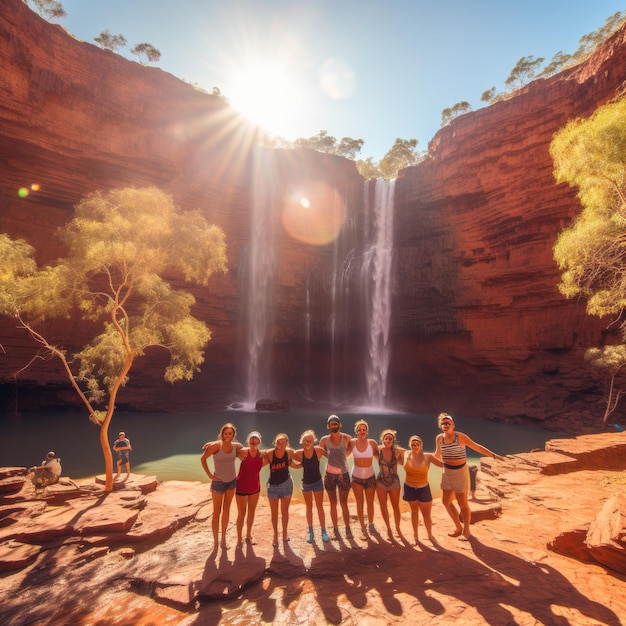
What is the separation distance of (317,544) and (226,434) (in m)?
2.08

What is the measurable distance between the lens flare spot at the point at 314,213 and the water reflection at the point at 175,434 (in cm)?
1741

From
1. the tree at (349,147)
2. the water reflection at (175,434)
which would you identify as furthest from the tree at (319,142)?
the water reflection at (175,434)

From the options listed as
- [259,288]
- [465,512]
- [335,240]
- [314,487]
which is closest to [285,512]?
[314,487]

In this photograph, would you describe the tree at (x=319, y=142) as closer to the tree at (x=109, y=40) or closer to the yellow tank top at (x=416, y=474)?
the tree at (x=109, y=40)

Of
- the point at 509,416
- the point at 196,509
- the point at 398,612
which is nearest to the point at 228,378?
the point at 509,416

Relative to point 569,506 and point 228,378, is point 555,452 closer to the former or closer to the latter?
point 569,506

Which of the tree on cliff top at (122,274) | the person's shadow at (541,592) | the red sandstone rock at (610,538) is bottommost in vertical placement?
the person's shadow at (541,592)

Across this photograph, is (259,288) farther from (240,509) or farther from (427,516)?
(427,516)

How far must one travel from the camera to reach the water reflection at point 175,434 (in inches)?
495

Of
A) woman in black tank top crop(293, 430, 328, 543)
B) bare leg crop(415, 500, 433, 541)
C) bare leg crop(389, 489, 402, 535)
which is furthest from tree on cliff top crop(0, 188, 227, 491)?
bare leg crop(415, 500, 433, 541)

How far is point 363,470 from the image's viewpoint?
5.20m

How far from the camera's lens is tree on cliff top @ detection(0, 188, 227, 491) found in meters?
8.37

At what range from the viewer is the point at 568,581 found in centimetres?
382

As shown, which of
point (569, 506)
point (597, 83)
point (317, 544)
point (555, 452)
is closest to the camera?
point (317, 544)
